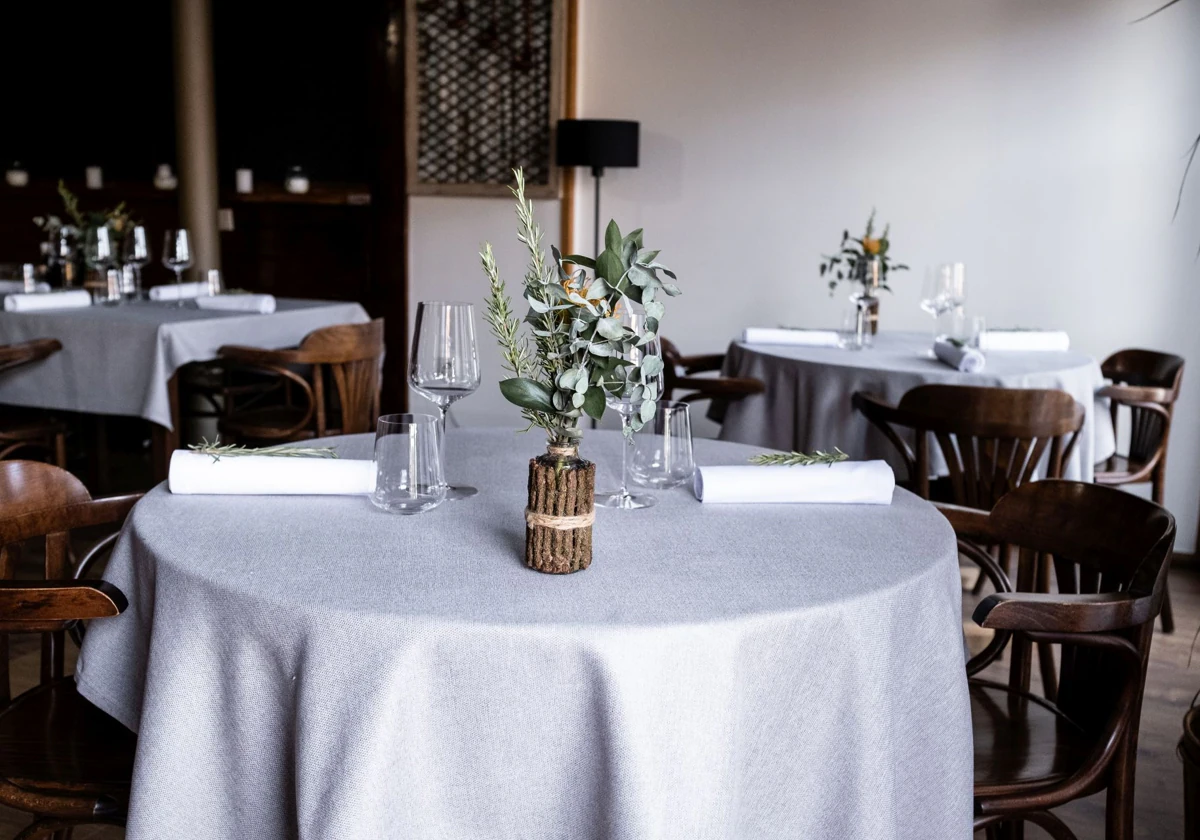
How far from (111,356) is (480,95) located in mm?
2747

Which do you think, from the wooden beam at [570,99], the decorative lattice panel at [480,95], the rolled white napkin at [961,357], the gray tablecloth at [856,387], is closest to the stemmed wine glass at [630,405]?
the gray tablecloth at [856,387]

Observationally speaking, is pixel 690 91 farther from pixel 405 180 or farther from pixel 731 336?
pixel 405 180

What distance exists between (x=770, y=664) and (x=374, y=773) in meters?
0.45

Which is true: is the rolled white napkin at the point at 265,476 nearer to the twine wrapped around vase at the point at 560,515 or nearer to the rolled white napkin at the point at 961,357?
the twine wrapped around vase at the point at 560,515

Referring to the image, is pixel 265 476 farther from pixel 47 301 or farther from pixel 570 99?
pixel 570 99

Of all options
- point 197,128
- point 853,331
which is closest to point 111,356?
point 853,331

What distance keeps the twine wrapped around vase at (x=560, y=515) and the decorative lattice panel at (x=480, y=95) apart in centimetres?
446

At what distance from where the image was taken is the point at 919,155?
16.1ft

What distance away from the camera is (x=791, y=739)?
1287mm

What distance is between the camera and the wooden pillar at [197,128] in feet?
20.4

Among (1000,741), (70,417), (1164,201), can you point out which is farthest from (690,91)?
(1000,741)

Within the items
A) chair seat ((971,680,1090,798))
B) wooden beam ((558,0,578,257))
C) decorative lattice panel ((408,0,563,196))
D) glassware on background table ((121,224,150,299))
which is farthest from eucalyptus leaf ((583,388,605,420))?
decorative lattice panel ((408,0,563,196))

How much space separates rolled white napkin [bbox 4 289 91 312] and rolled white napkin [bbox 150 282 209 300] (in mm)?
267

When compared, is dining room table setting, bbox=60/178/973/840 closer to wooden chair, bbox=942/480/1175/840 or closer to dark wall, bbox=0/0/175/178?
wooden chair, bbox=942/480/1175/840
